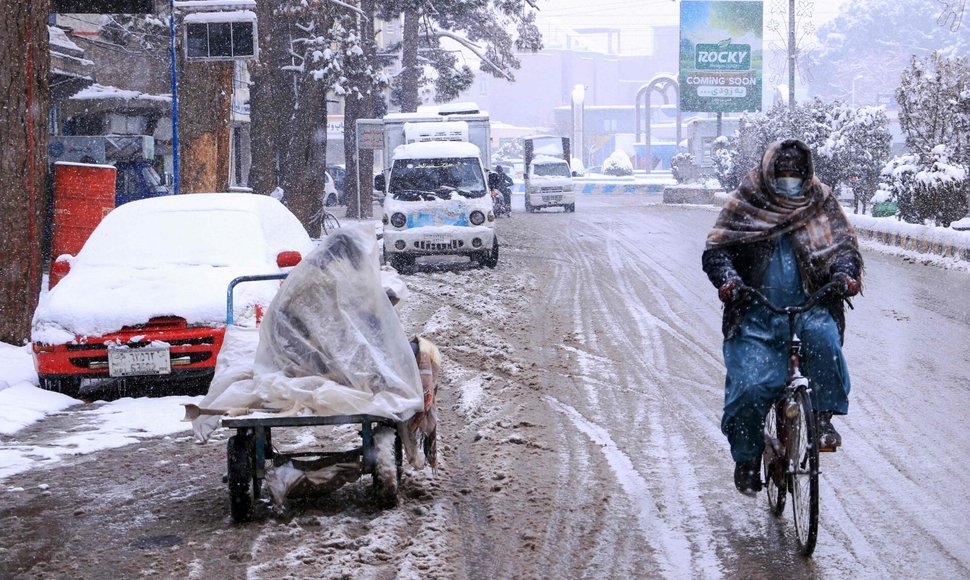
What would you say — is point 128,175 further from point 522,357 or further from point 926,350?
point 926,350

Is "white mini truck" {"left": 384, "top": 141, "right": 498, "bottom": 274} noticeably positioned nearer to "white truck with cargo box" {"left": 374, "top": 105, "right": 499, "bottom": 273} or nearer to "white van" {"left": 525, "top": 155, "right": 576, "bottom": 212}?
"white truck with cargo box" {"left": 374, "top": 105, "right": 499, "bottom": 273}

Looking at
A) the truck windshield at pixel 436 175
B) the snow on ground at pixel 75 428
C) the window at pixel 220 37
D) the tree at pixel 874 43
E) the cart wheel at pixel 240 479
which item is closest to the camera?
the cart wheel at pixel 240 479

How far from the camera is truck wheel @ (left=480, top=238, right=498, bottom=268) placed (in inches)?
805

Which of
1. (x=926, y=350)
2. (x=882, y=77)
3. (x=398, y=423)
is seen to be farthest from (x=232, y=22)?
(x=882, y=77)

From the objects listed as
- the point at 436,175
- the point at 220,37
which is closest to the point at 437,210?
the point at 436,175

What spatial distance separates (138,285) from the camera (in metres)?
9.76

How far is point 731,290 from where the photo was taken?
5.45 meters

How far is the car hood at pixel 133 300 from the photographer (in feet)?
30.7

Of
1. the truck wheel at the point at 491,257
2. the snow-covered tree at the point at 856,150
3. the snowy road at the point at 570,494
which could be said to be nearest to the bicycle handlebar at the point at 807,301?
the snowy road at the point at 570,494

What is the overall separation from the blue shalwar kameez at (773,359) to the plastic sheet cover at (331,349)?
1.56 meters

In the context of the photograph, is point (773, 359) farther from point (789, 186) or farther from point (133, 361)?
point (133, 361)

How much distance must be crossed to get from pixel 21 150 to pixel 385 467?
23.6ft

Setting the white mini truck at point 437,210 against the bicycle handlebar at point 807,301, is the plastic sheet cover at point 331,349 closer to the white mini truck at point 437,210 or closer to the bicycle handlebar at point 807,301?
the bicycle handlebar at point 807,301

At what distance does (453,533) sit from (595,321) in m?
8.25
